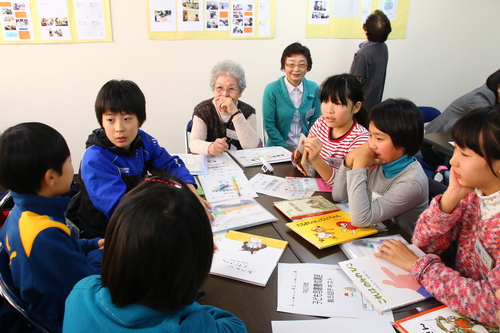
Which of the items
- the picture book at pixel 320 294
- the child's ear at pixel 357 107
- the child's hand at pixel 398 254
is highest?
the child's ear at pixel 357 107

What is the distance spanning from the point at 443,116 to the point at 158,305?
3048 millimetres

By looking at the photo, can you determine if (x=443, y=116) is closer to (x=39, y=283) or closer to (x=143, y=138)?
(x=143, y=138)

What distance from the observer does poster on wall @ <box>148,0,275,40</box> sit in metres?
3.25

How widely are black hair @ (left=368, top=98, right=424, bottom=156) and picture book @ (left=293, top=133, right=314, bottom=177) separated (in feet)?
1.62

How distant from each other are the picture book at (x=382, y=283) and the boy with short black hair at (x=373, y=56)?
2616mm

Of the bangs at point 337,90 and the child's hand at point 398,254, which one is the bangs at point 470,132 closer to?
the child's hand at point 398,254

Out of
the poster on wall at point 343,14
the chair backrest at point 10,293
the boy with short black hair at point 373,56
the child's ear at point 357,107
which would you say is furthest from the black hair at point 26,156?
the poster on wall at point 343,14

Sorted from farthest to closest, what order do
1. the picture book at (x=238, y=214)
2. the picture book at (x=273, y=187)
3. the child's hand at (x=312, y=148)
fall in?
Answer: the child's hand at (x=312, y=148) < the picture book at (x=273, y=187) < the picture book at (x=238, y=214)

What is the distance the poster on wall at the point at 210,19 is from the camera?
325 cm

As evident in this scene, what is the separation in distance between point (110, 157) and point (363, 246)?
3.61 feet

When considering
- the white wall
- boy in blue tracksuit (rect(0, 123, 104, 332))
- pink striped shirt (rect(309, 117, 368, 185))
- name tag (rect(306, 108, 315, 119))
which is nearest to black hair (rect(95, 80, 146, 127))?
boy in blue tracksuit (rect(0, 123, 104, 332))

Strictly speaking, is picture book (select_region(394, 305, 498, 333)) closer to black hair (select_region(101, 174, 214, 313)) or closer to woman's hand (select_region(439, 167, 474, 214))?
woman's hand (select_region(439, 167, 474, 214))

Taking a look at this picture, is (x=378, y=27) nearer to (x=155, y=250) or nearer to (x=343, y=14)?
(x=343, y=14)

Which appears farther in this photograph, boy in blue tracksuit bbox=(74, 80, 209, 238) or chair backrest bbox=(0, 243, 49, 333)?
boy in blue tracksuit bbox=(74, 80, 209, 238)
